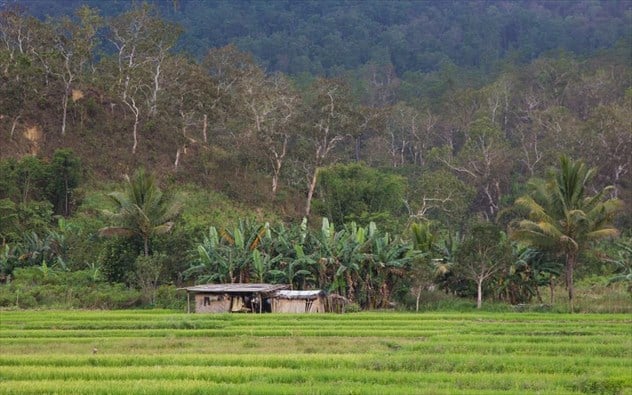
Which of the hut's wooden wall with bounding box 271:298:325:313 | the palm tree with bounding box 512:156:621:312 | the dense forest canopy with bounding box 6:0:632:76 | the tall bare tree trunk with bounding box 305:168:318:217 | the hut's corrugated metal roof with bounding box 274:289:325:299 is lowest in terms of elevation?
the hut's wooden wall with bounding box 271:298:325:313

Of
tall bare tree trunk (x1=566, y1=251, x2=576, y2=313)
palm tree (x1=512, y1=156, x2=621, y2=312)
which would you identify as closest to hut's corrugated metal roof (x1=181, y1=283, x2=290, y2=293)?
palm tree (x1=512, y1=156, x2=621, y2=312)

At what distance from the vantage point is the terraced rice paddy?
13391 mm

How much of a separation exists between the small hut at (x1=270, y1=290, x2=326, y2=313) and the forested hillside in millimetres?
1504

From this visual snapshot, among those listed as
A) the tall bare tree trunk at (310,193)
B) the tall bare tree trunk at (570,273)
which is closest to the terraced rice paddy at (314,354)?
the tall bare tree trunk at (570,273)

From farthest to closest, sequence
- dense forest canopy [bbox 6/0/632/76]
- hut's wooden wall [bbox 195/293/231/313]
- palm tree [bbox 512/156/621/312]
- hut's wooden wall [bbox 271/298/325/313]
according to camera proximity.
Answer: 1. dense forest canopy [bbox 6/0/632/76]
2. hut's wooden wall [bbox 271/298/325/313]
3. palm tree [bbox 512/156/621/312]
4. hut's wooden wall [bbox 195/293/231/313]

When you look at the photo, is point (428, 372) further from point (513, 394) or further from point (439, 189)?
point (439, 189)

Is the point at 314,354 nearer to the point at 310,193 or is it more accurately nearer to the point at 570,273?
the point at 570,273

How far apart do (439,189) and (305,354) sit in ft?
106

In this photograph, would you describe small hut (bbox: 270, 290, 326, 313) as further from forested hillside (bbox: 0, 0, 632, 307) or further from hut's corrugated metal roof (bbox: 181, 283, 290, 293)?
forested hillside (bbox: 0, 0, 632, 307)

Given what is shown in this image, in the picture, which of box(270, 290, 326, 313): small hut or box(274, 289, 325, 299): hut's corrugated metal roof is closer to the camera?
box(274, 289, 325, 299): hut's corrugated metal roof

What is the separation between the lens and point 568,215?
90.7ft

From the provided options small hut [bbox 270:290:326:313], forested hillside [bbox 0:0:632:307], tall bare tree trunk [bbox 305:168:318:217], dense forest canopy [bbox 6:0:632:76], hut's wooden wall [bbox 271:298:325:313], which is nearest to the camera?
small hut [bbox 270:290:326:313]

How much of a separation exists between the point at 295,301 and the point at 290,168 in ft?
73.7

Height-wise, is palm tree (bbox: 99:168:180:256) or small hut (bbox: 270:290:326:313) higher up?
palm tree (bbox: 99:168:180:256)
